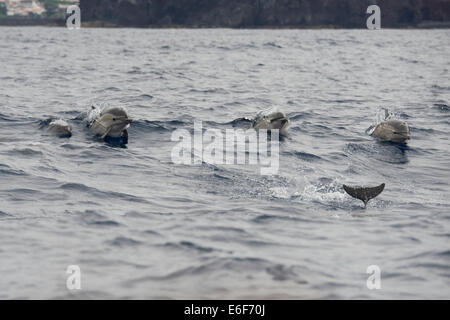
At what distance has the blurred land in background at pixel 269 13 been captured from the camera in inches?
4638

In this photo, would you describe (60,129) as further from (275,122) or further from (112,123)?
(275,122)

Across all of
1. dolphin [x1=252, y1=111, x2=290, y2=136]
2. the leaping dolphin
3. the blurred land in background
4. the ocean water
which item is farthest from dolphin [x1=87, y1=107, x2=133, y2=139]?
the blurred land in background

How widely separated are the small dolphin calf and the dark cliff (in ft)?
346

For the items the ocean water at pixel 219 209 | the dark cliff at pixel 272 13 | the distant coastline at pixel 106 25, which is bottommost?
the ocean water at pixel 219 209

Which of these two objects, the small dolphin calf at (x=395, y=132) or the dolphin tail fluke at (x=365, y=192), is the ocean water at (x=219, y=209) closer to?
the dolphin tail fluke at (x=365, y=192)

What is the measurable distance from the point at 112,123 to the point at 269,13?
10763 cm

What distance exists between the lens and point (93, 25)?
12125 centimetres

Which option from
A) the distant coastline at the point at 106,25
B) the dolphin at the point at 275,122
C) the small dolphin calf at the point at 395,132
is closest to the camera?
the small dolphin calf at the point at 395,132

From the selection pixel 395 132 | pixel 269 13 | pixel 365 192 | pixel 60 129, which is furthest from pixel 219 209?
pixel 269 13

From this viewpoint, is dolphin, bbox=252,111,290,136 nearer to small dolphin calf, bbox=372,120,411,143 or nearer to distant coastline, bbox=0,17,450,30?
small dolphin calf, bbox=372,120,411,143

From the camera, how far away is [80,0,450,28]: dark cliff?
11781 centimetres

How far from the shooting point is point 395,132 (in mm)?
15211

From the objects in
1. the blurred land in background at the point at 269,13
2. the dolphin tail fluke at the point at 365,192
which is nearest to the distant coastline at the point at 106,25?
the blurred land in background at the point at 269,13
